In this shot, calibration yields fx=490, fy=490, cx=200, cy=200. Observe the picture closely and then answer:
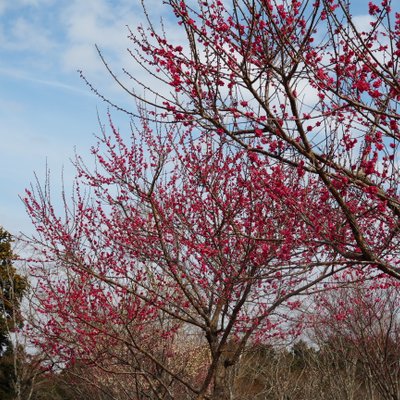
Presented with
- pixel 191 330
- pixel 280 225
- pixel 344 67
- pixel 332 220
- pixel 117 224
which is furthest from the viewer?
pixel 191 330

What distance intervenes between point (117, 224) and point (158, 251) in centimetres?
112

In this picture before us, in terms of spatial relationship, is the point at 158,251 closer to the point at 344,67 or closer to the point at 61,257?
the point at 61,257

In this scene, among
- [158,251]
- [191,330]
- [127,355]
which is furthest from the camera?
[191,330]

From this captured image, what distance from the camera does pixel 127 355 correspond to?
25.9 feet

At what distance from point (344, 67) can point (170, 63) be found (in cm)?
137

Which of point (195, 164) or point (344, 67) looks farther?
point (195, 164)

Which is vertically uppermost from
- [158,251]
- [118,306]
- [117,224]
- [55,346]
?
[117,224]

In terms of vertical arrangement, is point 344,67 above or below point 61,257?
above

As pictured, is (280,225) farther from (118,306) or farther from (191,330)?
(191,330)

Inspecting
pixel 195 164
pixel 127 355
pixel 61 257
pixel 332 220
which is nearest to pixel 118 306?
pixel 127 355

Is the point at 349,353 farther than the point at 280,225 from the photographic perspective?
Yes

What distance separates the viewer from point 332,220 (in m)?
4.14

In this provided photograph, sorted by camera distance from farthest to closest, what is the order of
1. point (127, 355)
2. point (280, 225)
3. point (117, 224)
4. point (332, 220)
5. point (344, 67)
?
point (127, 355) → point (117, 224) → point (280, 225) → point (332, 220) → point (344, 67)

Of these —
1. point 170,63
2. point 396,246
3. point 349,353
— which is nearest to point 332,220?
point 396,246
